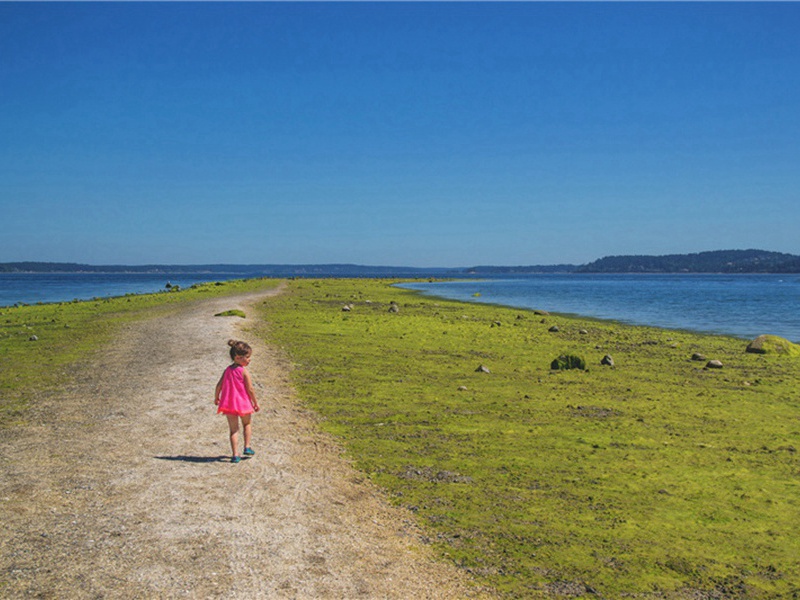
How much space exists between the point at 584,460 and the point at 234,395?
5916 millimetres

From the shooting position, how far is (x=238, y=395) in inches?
405

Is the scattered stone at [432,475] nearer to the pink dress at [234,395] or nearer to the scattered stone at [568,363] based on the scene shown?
the pink dress at [234,395]

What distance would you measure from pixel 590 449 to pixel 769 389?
8.68m

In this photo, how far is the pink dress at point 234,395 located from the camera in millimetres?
10125

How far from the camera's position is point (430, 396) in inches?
595

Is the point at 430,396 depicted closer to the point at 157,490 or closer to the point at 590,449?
the point at 590,449

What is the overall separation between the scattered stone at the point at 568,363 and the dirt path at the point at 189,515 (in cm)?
895

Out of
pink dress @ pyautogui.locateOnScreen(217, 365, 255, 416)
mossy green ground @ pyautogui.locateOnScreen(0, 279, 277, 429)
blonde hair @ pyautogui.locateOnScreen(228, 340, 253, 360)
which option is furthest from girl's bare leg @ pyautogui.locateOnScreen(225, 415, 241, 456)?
mossy green ground @ pyautogui.locateOnScreen(0, 279, 277, 429)

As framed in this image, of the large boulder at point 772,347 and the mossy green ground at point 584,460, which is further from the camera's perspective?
the large boulder at point 772,347

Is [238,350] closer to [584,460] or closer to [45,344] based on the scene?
[584,460]

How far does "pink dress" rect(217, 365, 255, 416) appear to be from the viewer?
33.2ft

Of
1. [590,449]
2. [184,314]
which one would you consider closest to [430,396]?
[590,449]

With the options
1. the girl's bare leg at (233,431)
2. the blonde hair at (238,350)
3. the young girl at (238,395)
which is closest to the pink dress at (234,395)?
the young girl at (238,395)

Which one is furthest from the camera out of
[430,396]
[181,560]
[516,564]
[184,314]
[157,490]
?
[184,314]
